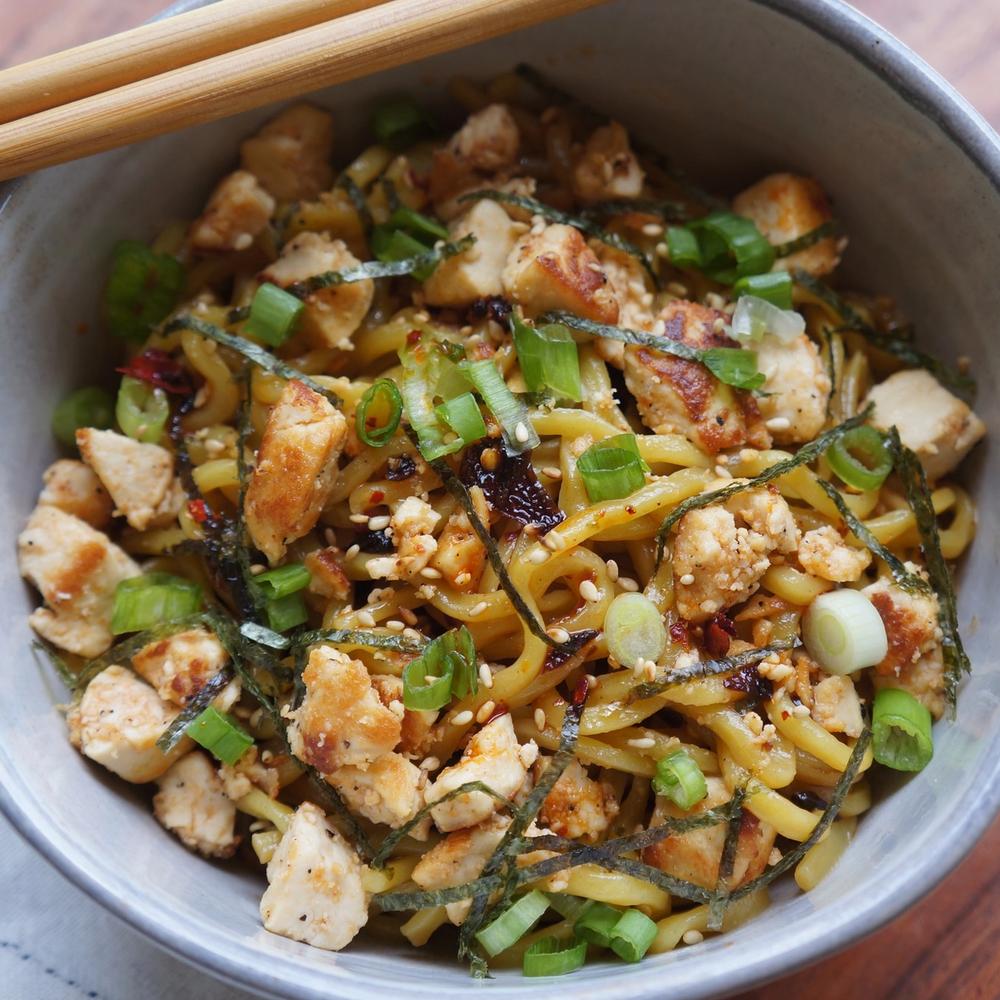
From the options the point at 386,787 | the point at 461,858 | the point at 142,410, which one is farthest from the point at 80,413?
the point at 461,858

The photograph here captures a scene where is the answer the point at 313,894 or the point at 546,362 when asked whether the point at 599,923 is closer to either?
the point at 313,894

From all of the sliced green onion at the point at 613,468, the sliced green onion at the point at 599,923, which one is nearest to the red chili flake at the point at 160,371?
the sliced green onion at the point at 613,468

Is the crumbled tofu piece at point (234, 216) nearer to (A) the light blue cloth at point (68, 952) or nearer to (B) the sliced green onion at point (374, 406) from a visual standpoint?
(B) the sliced green onion at point (374, 406)

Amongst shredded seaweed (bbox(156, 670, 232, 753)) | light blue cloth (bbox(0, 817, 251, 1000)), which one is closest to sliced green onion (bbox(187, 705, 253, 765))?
shredded seaweed (bbox(156, 670, 232, 753))

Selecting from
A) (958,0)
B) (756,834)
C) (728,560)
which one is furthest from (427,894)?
(958,0)

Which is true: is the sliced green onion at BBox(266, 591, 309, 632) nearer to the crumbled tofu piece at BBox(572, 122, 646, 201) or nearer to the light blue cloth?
the light blue cloth

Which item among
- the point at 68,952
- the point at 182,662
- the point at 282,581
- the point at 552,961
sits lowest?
the point at 68,952

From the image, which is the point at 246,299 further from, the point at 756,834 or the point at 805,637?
the point at 756,834
